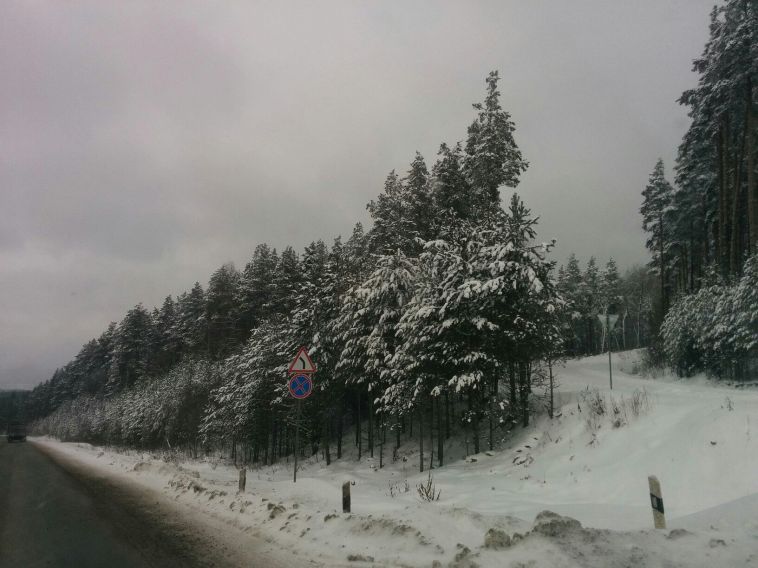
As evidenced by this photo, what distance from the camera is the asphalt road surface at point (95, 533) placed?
25.0ft

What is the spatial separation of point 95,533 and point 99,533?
0.30ft

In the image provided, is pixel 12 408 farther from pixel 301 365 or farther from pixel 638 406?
pixel 638 406

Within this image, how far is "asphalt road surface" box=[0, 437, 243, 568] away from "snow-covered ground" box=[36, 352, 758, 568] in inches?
40.9

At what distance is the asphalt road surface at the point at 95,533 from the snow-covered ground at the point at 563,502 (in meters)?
1.04

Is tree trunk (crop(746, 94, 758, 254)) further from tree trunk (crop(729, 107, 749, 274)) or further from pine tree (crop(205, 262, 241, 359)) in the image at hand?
pine tree (crop(205, 262, 241, 359))

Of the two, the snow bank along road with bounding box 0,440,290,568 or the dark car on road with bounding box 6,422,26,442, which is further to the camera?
the dark car on road with bounding box 6,422,26,442

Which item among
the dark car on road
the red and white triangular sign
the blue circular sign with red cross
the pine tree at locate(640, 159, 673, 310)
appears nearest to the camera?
the blue circular sign with red cross

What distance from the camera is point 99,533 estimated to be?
955 cm

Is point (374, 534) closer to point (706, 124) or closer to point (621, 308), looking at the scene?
point (706, 124)

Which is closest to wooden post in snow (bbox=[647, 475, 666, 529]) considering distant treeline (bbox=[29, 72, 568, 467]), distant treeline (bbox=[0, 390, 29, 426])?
distant treeline (bbox=[29, 72, 568, 467])

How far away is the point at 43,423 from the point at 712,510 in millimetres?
157413

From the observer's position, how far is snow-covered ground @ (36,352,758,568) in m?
5.78

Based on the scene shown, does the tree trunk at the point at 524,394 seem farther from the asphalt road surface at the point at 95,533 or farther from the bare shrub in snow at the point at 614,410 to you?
the asphalt road surface at the point at 95,533

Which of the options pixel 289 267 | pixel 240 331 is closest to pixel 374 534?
pixel 289 267
